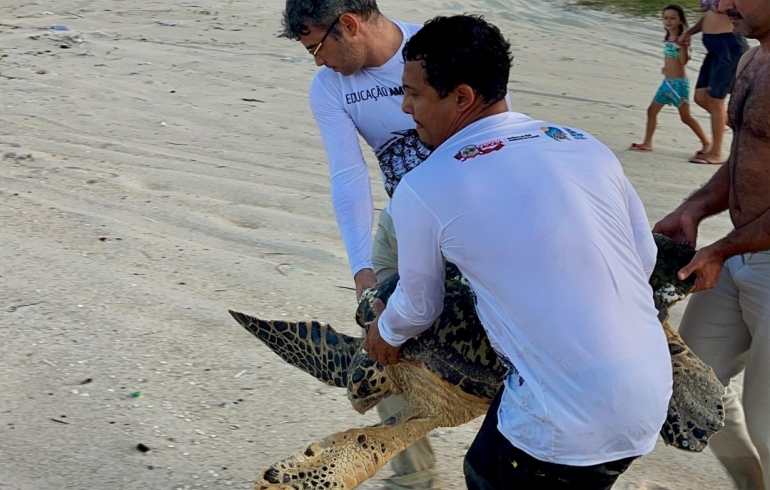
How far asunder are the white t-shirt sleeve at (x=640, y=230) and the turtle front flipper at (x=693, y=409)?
1.62 feet

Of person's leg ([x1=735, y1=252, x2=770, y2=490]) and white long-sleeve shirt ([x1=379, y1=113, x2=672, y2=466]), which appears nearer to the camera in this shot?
white long-sleeve shirt ([x1=379, y1=113, x2=672, y2=466])

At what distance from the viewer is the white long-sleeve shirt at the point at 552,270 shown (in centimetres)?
176

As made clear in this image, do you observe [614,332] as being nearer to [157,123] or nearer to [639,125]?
[157,123]

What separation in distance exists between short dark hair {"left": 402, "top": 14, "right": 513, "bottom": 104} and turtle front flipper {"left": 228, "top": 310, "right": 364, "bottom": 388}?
120 cm

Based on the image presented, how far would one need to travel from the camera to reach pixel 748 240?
260 cm

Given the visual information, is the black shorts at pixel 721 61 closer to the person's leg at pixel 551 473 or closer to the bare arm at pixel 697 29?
the bare arm at pixel 697 29

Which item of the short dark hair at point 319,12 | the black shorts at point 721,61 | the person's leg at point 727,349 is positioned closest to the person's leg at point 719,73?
the black shorts at point 721,61

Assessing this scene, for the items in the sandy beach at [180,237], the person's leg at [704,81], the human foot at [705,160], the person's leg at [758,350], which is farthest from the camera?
the human foot at [705,160]

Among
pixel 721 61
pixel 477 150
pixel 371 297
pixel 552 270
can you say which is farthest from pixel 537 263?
pixel 721 61

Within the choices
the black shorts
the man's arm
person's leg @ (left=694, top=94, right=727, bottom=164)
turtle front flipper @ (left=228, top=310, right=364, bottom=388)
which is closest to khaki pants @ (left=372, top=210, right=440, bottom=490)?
turtle front flipper @ (left=228, top=310, right=364, bottom=388)

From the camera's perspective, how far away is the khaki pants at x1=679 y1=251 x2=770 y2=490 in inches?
107

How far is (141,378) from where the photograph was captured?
3.79 meters

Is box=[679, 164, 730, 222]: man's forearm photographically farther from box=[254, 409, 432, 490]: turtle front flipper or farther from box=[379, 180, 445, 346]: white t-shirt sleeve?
box=[379, 180, 445, 346]: white t-shirt sleeve

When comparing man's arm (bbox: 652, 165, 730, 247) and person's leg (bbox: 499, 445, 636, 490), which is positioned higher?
man's arm (bbox: 652, 165, 730, 247)
